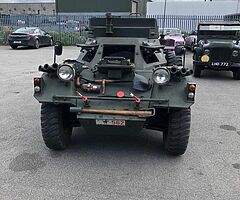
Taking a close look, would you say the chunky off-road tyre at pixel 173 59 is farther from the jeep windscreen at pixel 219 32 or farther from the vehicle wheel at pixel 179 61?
the jeep windscreen at pixel 219 32

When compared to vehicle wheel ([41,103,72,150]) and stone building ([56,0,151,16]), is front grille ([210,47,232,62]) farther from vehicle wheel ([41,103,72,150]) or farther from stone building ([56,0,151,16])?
stone building ([56,0,151,16])

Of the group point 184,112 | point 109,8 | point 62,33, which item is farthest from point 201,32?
point 109,8

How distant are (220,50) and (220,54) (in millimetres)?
127

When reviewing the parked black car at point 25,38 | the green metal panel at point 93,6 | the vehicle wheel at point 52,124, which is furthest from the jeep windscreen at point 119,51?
the green metal panel at point 93,6

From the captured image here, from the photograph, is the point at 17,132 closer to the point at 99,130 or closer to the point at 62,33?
the point at 99,130

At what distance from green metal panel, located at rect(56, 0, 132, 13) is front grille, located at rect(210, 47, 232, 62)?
2773cm

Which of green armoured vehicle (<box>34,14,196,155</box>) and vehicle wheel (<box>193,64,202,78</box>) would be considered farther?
vehicle wheel (<box>193,64,202,78</box>)

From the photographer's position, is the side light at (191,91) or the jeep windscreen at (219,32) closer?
the side light at (191,91)

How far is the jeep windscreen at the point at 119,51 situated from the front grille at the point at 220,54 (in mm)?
5798

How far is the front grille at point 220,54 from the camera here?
10055 millimetres

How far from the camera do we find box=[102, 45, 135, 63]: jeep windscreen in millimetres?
5066

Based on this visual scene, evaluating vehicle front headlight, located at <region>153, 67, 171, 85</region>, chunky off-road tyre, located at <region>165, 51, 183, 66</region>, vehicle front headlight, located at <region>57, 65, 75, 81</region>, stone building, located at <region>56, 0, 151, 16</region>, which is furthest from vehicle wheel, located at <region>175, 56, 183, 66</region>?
stone building, located at <region>56, 0, 151, 16</region>

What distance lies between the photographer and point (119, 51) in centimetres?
521

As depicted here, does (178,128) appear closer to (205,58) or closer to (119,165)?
(119,165)
